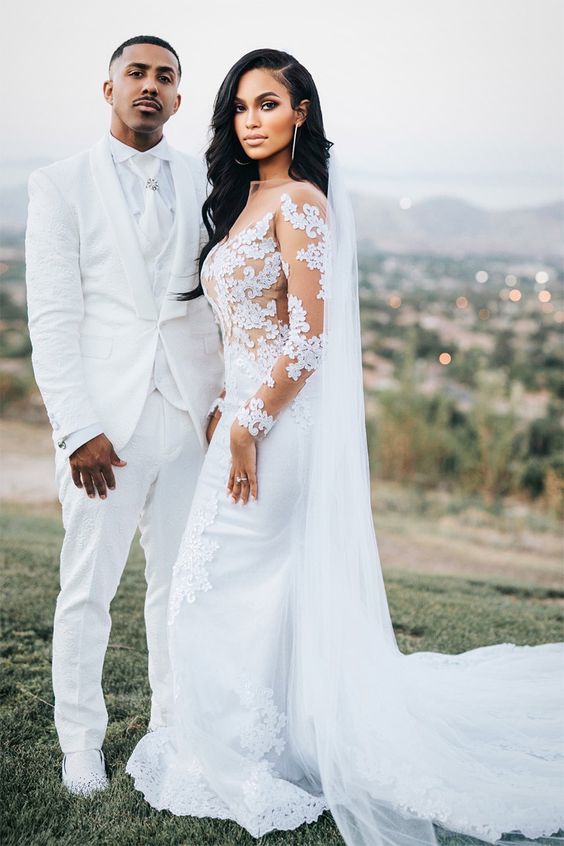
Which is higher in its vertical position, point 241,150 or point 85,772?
point 241,150

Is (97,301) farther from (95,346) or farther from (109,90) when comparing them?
(109,90)

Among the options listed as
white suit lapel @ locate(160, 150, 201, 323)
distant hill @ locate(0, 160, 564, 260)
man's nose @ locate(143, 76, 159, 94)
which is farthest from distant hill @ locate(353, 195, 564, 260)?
man's nose @ locate(143, 76, 159, 94)

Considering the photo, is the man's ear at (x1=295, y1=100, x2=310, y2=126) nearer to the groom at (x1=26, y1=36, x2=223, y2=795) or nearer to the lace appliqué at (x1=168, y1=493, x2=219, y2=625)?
the groom at (x1=26, y1=36, x2=223, y2=795)

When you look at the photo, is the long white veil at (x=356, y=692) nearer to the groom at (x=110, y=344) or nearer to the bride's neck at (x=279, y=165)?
the bride's neck at (x=279, y=165)

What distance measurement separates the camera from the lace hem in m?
2.38

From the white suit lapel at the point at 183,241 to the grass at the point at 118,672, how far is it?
55.0 inches

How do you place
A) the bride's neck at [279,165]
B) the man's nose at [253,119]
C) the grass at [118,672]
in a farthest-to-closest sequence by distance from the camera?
the bride's neck at [279,165]
the man's nose at [253,119]
the grass at [118,672]

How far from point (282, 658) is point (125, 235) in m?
1.30

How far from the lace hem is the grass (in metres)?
0.03

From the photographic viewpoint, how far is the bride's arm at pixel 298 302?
2.39 meters

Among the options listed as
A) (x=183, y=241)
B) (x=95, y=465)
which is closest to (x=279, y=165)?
(x=183, y=241)

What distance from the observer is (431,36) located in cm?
888

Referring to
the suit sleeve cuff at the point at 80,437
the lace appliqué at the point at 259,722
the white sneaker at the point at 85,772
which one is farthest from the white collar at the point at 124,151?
the white sneaker at the point at 85,772

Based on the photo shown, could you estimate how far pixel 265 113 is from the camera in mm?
2473
